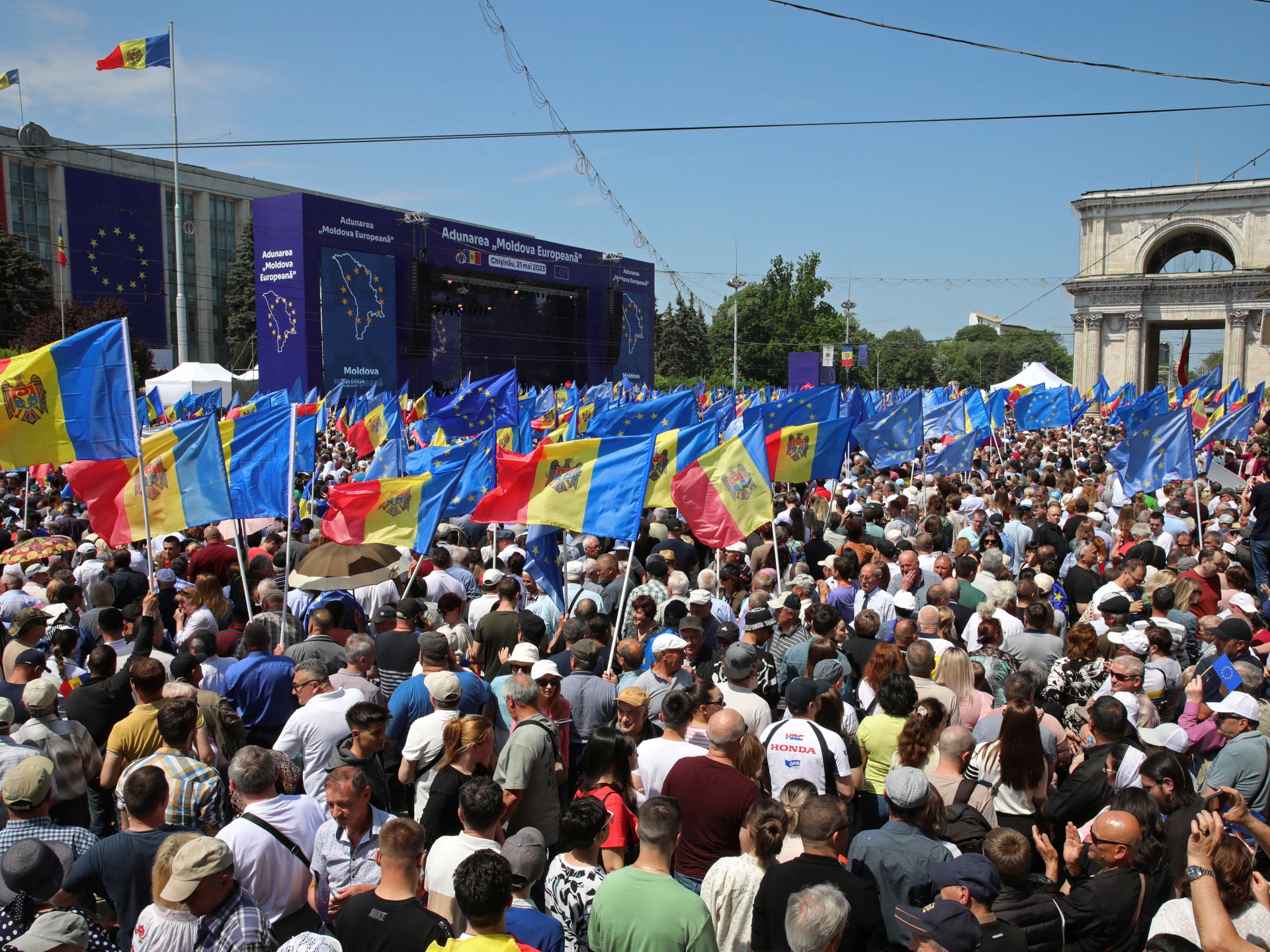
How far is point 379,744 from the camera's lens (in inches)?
194

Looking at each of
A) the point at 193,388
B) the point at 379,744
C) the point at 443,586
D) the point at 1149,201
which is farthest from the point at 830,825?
the point at 1149,201

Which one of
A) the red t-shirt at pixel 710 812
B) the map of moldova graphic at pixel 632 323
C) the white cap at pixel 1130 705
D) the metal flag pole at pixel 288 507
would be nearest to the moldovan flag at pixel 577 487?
the metal flag pole at pixel 288 507

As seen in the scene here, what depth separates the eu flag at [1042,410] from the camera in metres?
23.2

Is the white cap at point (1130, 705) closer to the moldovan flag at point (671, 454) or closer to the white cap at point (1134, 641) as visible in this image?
the white cap at point (1134, 641)

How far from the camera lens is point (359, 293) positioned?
38.2 m

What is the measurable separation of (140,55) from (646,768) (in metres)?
32.8

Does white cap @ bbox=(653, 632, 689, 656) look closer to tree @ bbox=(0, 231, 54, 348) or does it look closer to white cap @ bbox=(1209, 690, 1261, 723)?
white cap @ bbox=(1209, 690, 1261, 723)

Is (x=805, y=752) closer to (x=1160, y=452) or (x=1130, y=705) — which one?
(x=1130, y=705)

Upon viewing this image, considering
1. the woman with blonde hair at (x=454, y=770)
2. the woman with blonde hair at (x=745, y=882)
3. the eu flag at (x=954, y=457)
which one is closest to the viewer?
the woman with blonde hair at (x=745, y=882)

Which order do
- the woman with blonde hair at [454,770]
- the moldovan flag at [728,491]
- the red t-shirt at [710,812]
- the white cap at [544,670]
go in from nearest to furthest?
the red t-shirt at [710,812], the woman with blonde hair at [454,770], the white cap at [544,670], the moldovan flag at [728,491]

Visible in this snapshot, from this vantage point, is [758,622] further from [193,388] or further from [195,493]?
[193,388]

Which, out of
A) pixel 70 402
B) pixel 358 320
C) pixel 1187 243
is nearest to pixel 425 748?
pixel 70 402

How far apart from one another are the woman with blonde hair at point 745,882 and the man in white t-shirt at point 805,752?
0.85 meters

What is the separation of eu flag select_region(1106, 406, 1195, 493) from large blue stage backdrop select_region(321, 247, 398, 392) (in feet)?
95.6
